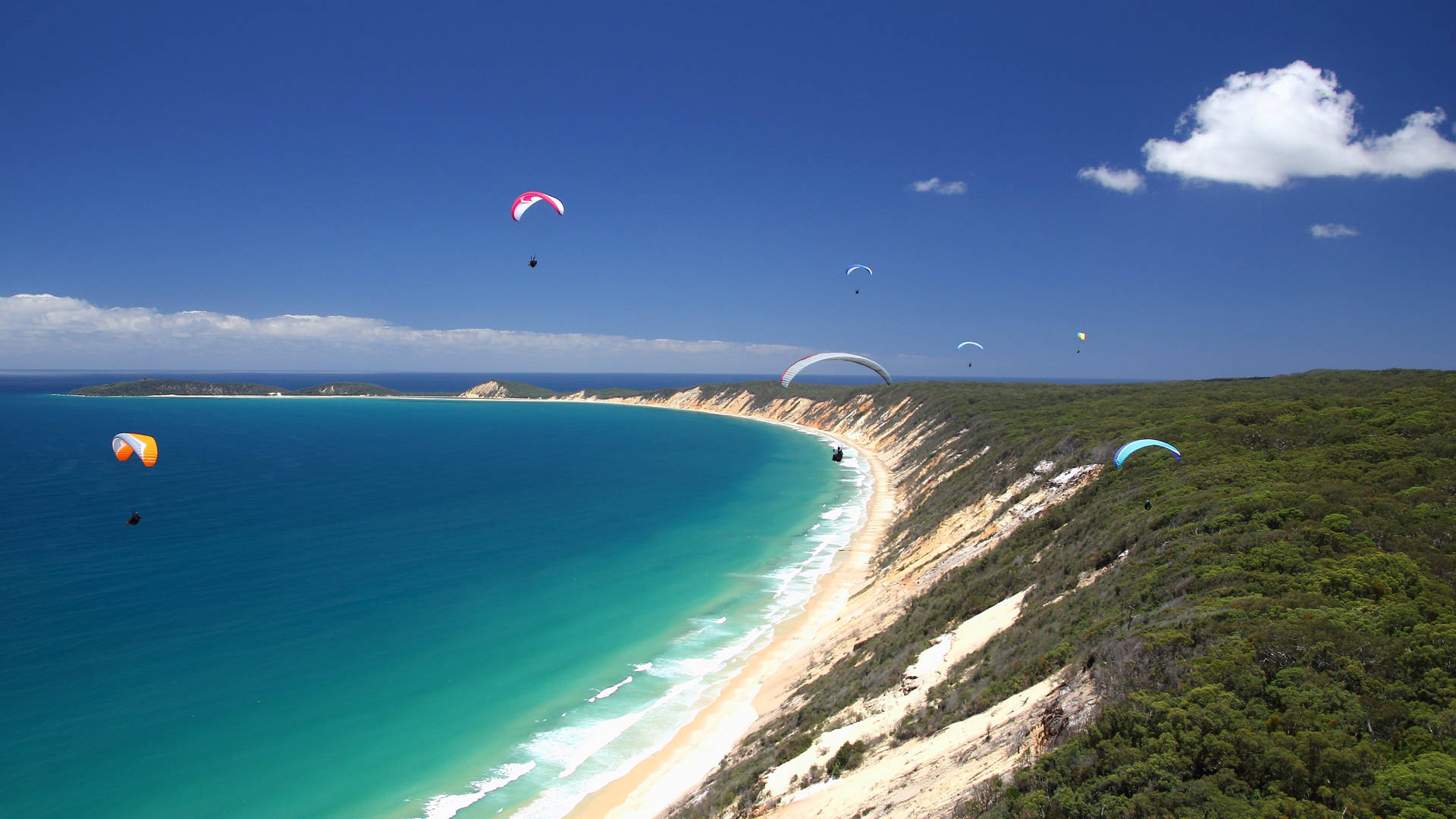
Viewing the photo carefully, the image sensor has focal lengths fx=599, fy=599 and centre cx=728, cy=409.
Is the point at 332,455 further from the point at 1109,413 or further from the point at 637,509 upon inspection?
the point at 1109,413

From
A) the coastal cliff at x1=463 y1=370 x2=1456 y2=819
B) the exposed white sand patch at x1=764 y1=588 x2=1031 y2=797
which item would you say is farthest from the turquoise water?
the exposed white sand patch at x1=764 y1=588 x2=1031 y2=797

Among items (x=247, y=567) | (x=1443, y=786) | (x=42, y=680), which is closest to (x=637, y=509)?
(x=247, y=567)

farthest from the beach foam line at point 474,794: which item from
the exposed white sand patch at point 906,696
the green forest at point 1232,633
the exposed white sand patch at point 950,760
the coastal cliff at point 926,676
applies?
the exposed white sand patch at point 950,760

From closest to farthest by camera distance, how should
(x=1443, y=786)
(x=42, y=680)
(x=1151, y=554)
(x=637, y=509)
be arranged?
(x=1443, y=786) < (x=1151, y=554) < (x=42, y=680) < (x=637, y=509)

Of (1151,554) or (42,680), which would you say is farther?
(42,680)

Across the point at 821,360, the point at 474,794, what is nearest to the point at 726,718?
the point at 474,794

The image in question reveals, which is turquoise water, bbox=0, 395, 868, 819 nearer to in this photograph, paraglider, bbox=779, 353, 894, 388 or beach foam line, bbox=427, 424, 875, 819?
beach foam line, bbox=427, 424, 875, 819

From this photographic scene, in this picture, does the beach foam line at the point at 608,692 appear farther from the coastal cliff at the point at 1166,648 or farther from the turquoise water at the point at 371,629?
the coastal cliff at the point at 1166,648

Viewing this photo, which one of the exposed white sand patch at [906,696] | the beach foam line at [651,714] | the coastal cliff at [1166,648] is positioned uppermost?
the coastal cliff at [1166,648]
